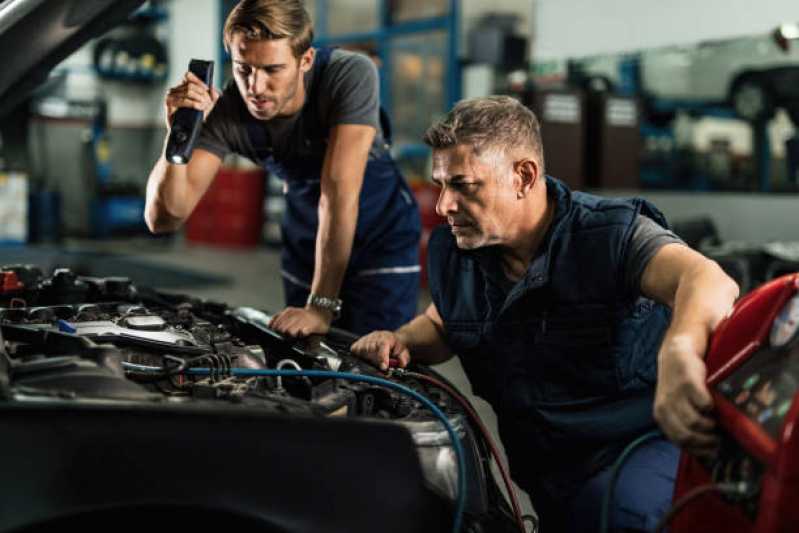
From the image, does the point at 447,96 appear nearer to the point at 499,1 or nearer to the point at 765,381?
the point at 499,1

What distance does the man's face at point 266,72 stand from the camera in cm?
207

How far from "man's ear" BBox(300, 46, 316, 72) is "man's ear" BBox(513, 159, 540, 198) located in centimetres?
78

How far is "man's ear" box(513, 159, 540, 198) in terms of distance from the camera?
5.42 feet

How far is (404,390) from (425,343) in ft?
1.57

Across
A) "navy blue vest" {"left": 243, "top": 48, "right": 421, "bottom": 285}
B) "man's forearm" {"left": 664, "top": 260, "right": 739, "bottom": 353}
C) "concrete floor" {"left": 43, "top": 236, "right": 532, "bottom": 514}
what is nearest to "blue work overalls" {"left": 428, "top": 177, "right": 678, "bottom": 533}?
"man's forearm" {"left": 664, "top": 260, "right": 739, "bottom": 353}

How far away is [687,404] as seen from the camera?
1.16 metres

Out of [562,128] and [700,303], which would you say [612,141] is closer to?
[562,128]

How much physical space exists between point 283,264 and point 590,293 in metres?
1.39

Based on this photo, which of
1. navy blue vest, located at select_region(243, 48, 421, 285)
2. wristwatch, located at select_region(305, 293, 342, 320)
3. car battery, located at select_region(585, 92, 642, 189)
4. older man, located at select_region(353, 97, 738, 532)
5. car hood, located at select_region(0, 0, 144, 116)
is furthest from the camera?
car battery, located at select_region(585, 92, 642, 189)

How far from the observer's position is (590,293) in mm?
1614

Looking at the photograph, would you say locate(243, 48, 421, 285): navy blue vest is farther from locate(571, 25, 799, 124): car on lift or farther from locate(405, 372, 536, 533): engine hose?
locate(571, 25, 799, 124): car on lift

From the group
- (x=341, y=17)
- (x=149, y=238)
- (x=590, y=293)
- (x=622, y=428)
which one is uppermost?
(x=341, y=17)

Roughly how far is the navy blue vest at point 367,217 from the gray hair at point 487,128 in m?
0.91

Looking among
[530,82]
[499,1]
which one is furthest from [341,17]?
[530,82]
